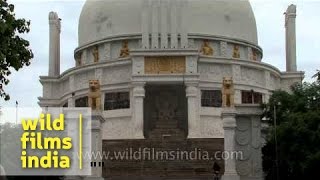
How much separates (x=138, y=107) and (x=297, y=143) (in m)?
17.1

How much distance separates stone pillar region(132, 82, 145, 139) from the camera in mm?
47750

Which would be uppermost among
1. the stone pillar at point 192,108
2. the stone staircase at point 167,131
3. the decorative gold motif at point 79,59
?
the decorative gold motif at point 79,59

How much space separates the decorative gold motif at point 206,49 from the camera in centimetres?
5328

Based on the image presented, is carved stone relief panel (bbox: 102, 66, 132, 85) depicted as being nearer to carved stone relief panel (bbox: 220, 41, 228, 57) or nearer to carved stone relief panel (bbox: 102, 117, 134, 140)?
carved stone relief panel (bbox: 102, 117, 134, 140)

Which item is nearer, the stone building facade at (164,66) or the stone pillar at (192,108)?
the stone pillar at (192,108)

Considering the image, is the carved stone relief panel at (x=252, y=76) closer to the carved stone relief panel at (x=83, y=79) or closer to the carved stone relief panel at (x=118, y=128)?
the carved stone relief panel at (x=118, y=128)

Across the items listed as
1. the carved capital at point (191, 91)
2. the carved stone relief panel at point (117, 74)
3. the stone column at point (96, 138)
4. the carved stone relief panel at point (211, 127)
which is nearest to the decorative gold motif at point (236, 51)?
the carved stone relief panel at point (211, 127)

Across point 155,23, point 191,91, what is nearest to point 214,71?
point 191,91

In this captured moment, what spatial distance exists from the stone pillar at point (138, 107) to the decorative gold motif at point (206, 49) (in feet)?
21.6

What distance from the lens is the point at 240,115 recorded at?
121 feet

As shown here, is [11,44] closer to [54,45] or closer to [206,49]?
[206,49]

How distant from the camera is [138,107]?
158 ft

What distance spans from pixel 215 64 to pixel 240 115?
1582 centimetres

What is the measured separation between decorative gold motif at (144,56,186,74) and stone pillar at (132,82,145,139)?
1241 millimetres
